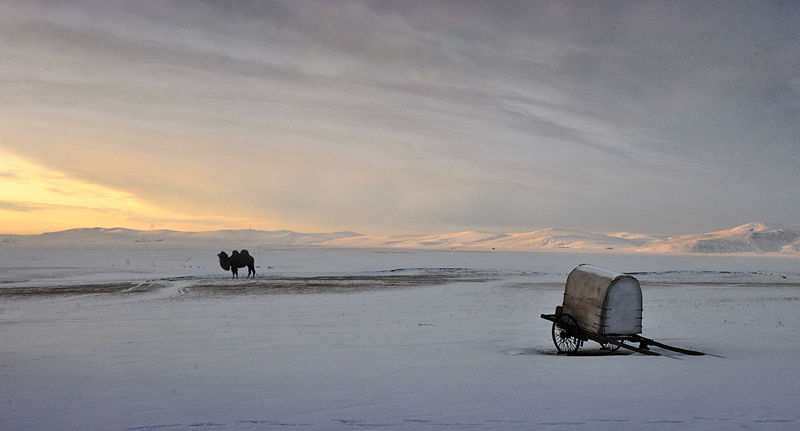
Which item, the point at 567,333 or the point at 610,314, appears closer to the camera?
the point at 610,314

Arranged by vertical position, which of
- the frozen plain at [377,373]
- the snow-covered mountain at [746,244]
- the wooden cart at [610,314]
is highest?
the snow-covered mountain at [746,244]

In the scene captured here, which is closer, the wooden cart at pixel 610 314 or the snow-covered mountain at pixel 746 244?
the wooden cart at pixel 610 314

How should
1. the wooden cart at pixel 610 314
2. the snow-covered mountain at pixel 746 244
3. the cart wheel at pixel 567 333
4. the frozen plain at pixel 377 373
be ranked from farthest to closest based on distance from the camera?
the snow-covered mountain at pixel 746 244 < the cart wheel at pixel 567 333 < the wooden cart at pixel 610 314 < the frozen plain at pixel 377 373

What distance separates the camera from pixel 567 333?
10820 millimetres

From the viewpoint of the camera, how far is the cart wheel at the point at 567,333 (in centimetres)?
1069

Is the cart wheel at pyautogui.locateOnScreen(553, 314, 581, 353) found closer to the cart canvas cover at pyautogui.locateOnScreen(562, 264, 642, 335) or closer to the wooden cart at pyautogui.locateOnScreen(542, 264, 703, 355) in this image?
the wooden cart at pyautogui.locateOnScreen(542, 264, 703, 355)

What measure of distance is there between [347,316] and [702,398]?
37.7ft

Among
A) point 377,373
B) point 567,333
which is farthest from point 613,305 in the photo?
point 377,373

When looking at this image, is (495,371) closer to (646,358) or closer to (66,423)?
(646,358)

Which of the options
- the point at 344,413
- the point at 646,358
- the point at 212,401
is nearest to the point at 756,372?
the point at 646,358

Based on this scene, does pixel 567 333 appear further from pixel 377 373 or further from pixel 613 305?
pixel 377 373

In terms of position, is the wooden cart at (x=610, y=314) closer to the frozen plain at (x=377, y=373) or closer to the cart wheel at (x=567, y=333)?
the cart wheel at (x=567, y=333)

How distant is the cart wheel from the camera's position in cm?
1069

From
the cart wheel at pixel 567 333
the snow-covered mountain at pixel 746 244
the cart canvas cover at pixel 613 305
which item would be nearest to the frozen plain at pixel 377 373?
the cart wheel at pixel 567 333
